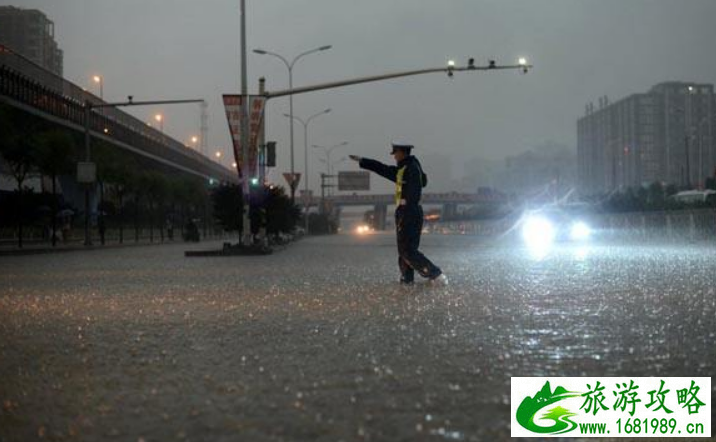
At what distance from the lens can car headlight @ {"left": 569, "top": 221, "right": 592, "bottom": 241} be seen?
1670 inches

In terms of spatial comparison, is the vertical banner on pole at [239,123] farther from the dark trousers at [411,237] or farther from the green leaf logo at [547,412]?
the green leaf logo at [547,412]

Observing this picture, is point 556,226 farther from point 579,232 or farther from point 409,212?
point 409,212

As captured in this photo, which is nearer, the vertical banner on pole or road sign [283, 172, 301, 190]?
the vertical banner on pole

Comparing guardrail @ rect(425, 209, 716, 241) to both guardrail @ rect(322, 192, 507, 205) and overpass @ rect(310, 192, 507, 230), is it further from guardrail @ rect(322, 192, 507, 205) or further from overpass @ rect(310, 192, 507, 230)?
guardrail @ rect(322, 192, 507, 205)

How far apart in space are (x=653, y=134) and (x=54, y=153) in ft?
312

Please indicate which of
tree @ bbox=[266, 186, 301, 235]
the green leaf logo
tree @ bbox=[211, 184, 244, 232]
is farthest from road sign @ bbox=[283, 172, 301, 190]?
the green leaf logo

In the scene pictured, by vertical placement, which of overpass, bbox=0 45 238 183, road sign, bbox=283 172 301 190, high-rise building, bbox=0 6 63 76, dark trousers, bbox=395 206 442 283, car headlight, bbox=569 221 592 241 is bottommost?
car headlight, bbox=569 221 592 241

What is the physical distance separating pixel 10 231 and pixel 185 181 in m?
31.0

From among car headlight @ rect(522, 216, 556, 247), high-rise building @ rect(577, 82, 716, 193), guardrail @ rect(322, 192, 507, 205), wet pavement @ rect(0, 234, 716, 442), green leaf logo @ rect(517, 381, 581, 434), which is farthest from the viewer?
guardrail @ rect(322, 192, 507, 205)

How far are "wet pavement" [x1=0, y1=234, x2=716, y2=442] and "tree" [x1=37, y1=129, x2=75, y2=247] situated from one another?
1130 inches

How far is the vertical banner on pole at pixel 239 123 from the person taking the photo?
24125 millimetres

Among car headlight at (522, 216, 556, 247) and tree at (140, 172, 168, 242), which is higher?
tree at (140, 172, 168, 242)

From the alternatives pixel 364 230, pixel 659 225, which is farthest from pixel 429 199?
pixel 659 225

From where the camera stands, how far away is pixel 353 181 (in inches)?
3418
